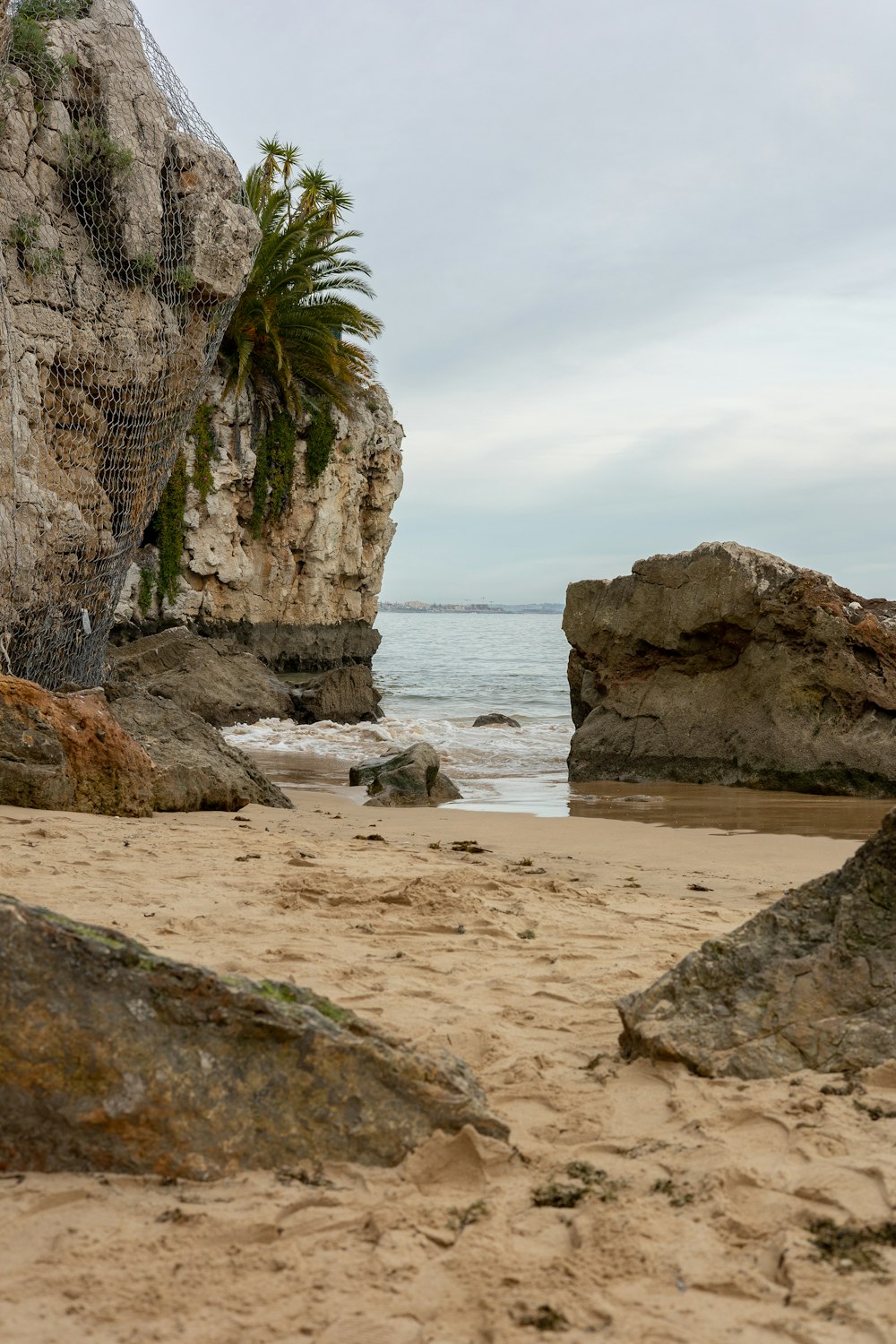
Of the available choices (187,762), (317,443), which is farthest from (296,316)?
(187,762)

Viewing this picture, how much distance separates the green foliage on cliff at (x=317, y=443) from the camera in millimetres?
24406

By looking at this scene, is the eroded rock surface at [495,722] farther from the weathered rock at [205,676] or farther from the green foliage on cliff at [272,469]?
the green foliage on cliff at [272,469]

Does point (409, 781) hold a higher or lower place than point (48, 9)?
lower

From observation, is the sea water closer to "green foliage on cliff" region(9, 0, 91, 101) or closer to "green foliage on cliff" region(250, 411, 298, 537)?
"green foliage on cliff" region(250, 411, 298, 537)

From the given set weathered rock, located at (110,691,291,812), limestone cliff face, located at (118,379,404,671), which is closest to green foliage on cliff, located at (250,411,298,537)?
limestone cliff face, located at (118,379,404,671)

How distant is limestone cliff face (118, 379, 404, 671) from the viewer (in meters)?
22.5

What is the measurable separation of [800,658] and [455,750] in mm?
4508

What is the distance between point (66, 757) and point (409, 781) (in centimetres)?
290

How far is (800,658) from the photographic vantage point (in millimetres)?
9031

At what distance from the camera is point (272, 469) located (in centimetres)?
2380

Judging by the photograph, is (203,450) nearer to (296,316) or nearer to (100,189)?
(296,316)

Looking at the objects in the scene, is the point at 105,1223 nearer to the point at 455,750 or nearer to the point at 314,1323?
the point at 314,1323

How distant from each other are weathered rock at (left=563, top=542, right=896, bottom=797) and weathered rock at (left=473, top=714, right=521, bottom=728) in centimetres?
479

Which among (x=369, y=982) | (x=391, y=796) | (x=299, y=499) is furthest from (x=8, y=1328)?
(x=299, y=499)
